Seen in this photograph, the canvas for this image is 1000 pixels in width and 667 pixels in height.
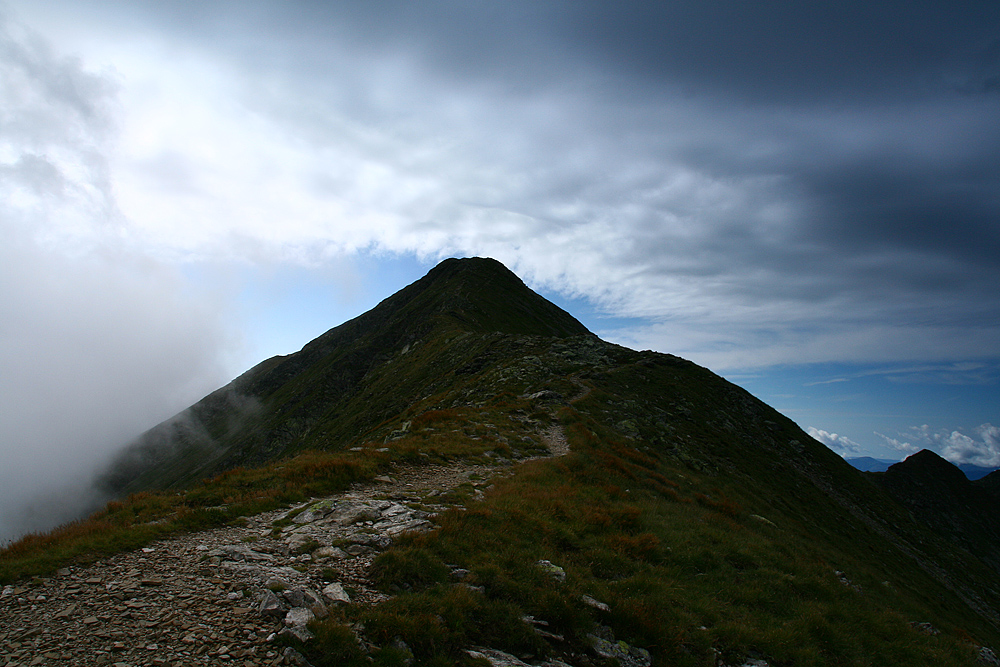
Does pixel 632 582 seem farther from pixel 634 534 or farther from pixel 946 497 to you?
pixel 946 497

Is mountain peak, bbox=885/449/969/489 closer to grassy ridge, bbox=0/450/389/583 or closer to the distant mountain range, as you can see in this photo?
the distant mountain range

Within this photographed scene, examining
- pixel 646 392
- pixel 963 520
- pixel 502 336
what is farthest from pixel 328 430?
pixel 963 520

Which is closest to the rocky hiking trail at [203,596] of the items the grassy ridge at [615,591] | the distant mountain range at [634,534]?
the distant mountain range at [634,534]

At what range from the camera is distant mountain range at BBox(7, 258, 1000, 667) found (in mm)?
10078

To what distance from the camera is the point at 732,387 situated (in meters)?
66.6

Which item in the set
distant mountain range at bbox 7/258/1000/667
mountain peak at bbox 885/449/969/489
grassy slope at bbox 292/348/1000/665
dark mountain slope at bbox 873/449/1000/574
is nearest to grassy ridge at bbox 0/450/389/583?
distant mountain range at bbox 7/258/1000/667

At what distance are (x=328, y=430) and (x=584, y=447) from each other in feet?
266

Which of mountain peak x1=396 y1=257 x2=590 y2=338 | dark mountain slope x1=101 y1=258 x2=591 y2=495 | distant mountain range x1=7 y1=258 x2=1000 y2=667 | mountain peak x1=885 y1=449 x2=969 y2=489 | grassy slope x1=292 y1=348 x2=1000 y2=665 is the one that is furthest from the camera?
mountain peak x1=885 y1=449 x2=969 y2=489

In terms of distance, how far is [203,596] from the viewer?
825 cm

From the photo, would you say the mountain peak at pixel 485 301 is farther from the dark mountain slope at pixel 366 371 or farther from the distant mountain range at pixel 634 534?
the distant mountain range at pixel 634 534

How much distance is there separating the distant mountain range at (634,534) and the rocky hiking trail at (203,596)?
29.9 inches

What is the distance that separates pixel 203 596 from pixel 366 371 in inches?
5212

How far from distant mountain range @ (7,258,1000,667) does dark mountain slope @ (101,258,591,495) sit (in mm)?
1995

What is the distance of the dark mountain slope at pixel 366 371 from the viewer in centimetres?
8338
